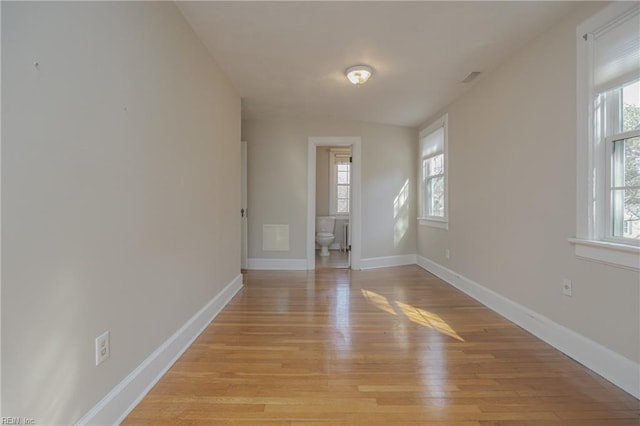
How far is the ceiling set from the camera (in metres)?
1.95

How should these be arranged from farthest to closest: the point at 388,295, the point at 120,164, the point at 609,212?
the point at 388,295, the point at 609,212, the point at 120,164

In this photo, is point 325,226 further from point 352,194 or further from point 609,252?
point 609,252

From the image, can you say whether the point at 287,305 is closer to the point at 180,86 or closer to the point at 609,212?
the point at 180,86

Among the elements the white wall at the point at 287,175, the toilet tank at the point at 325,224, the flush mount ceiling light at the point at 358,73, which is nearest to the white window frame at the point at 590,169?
the flush mount ceiling light at the point at 358,73

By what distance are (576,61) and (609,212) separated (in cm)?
100

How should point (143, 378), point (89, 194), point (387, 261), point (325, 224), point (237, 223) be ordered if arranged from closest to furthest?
point (89, 194) → point (143, 378) → point (237, 223) → point (387, 261) → point (325, 224)

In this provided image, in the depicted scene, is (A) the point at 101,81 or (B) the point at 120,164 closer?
(A) the point at 101,81

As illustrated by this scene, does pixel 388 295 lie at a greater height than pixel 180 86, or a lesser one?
lesser

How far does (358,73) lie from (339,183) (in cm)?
381

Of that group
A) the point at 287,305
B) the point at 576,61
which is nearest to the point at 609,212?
the point at 576,61

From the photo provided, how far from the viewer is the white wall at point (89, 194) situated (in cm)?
92

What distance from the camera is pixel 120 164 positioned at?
138 centimetres

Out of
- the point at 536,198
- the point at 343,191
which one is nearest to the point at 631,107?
the point at 536,198

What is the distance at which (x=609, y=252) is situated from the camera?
1718mm
